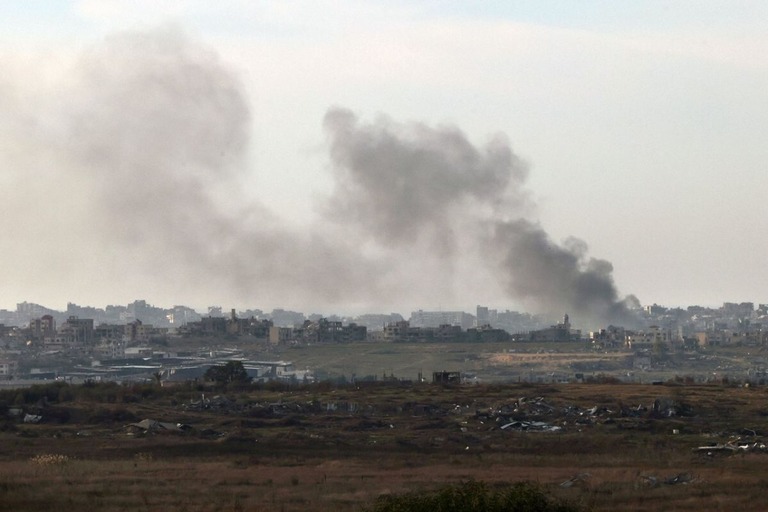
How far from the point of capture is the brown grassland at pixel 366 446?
124 ft

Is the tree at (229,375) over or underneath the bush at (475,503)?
over

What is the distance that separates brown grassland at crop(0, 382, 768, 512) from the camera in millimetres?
37875

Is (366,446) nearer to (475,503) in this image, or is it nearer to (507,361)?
(475,503)

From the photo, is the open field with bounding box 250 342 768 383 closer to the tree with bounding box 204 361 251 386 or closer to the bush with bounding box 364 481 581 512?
the tree with bounding box 204 361 251 386

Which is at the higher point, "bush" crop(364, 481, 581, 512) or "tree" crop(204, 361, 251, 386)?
"tree" crop(204, 361, 251, 386)

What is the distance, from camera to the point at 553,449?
5100 cm

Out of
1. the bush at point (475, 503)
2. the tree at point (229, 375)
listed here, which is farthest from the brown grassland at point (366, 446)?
the bush at point (475, 503)

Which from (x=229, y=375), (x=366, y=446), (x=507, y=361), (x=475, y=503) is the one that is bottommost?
(x=366, y=446)

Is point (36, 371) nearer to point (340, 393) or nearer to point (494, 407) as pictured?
point (340, 393)

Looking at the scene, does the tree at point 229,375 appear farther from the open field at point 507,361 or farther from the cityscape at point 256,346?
the open field at point 507,361

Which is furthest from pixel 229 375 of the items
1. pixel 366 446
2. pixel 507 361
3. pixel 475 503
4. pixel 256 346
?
pixel 256 346

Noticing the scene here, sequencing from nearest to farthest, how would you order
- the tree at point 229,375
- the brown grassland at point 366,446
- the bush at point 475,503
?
the bush at point 475,503
the brown grassland at point 366,446
the tree at point 229,375

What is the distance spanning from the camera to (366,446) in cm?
5256

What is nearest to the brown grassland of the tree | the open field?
the tree
